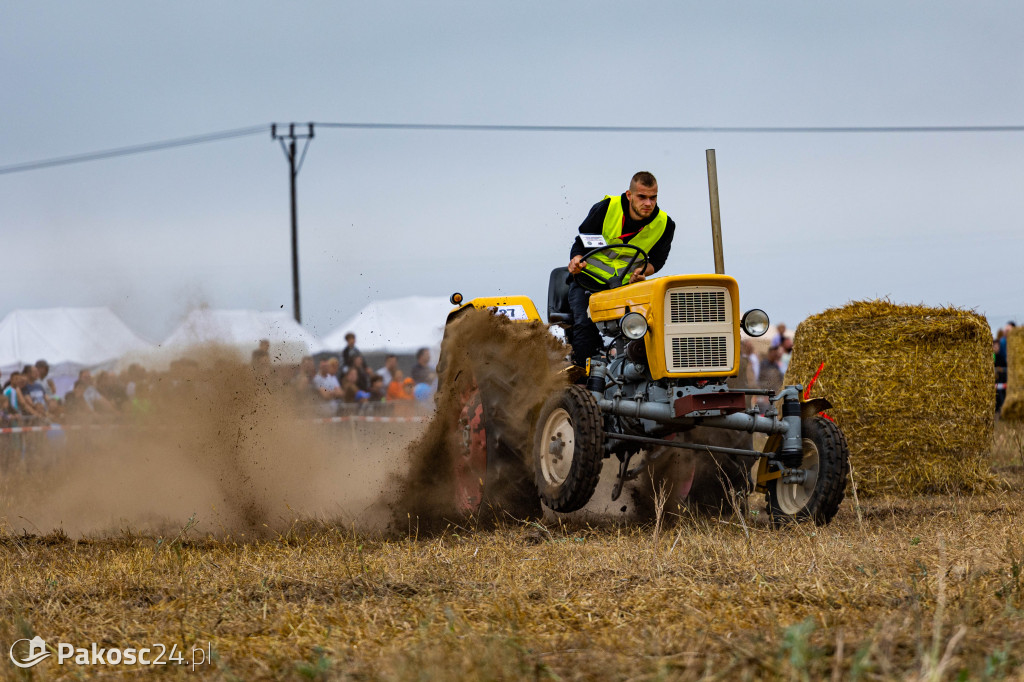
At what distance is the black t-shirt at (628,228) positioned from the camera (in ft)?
23.0

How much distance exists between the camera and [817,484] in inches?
245

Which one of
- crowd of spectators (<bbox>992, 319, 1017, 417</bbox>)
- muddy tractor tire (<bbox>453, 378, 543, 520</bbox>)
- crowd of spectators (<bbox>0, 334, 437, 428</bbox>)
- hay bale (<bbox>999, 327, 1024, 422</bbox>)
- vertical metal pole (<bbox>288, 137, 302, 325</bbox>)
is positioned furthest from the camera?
vertical metal pole (<bbox>288, 137, 302, 325</bbox>)

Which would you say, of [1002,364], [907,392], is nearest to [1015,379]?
[1002,364]

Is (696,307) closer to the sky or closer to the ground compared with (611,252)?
closer to the ground

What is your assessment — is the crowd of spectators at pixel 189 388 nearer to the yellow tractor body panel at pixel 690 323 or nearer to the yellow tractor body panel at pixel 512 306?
the yellow tractor body panel at pixel 512 306

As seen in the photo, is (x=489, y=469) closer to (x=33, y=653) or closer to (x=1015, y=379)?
(x=33, y=653)

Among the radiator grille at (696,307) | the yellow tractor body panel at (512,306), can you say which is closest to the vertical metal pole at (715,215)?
the yellow tractor body panel at (512,306)

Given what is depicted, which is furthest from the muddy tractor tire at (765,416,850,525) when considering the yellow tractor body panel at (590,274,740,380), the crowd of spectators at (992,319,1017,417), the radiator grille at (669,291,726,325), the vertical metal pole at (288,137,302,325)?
the vertical metal pole at (288,137,302,325)

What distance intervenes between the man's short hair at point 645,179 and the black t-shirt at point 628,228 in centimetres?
13

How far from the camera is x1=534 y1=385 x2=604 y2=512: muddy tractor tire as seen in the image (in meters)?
5.96

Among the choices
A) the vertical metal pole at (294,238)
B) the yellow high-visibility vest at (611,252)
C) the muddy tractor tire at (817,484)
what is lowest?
the muddy tractor tire at (817,484)

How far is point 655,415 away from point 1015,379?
1230cm

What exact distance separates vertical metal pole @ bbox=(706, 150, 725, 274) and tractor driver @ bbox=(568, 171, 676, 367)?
194cm

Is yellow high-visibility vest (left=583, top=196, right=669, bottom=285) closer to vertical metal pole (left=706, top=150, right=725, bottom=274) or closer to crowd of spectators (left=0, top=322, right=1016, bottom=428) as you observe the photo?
crowd of spectators (left=0, top=322, right=1016, bottom=428)
